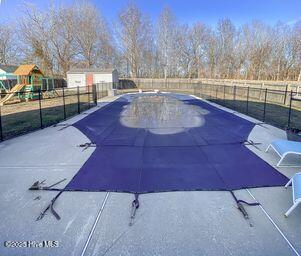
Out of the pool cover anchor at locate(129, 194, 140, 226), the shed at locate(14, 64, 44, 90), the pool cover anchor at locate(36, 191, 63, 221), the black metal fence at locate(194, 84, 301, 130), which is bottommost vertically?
the pool cover anchor at locate(36, 191, 63, 221)

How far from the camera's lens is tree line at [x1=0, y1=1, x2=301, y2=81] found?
38.4 m

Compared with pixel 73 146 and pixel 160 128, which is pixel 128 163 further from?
pixel 160 128

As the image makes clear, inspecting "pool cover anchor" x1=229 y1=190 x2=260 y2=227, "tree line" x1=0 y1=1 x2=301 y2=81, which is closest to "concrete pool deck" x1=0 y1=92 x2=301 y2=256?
"pool cover anchor" x1=229 y1=190 x2=260 y2=227

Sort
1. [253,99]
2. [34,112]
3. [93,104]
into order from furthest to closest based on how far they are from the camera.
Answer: [253,99] → [93,104] → [34,112]

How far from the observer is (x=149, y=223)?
2711 mm

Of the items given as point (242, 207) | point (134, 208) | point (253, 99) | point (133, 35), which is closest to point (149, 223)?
point (134, 208)

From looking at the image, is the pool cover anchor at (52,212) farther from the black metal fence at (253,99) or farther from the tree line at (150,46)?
the tree line at (150,46)

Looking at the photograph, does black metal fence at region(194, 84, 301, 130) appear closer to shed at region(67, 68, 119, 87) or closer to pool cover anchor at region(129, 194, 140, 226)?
pool cover anchor at region(129, 194, 140, 226)

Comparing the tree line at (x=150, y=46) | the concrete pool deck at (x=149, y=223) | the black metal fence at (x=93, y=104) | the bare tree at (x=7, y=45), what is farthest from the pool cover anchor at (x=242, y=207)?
the bare tree at (x=7, y=45)

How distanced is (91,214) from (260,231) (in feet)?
6.43

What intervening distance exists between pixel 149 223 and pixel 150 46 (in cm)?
4532

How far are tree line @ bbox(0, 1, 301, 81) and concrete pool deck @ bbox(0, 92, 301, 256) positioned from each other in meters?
39.4

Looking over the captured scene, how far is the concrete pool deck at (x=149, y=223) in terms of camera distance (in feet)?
7.65

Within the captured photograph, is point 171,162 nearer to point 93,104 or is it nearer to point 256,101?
point 93,104
